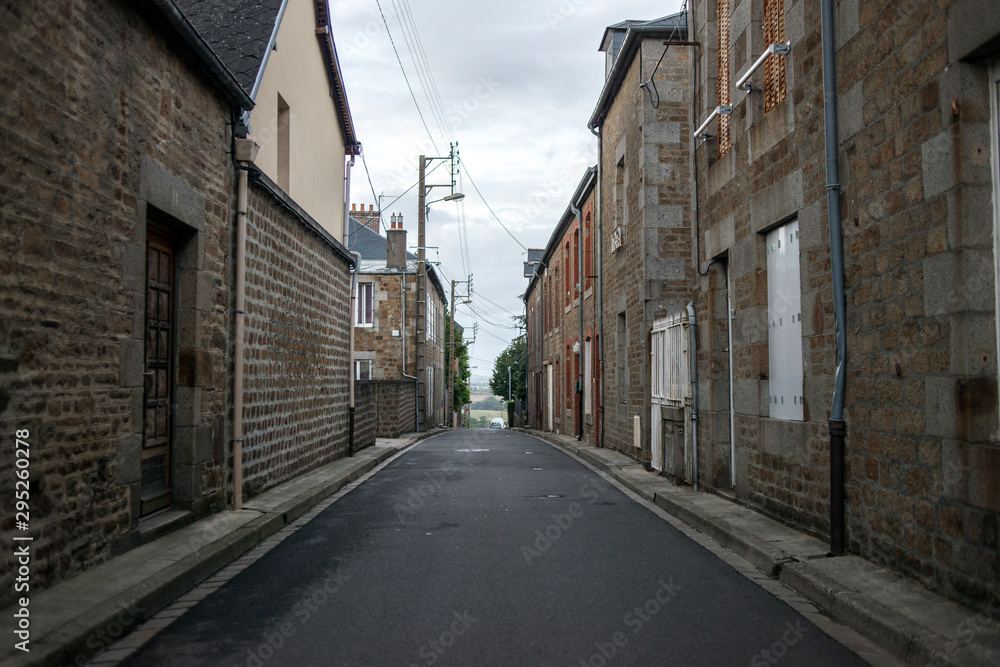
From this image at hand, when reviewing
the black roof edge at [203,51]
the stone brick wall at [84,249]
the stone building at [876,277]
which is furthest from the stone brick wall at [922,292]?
the stone brick wall at [84,249]

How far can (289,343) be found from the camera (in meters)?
10.1

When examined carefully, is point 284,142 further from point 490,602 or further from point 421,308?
point 421,308

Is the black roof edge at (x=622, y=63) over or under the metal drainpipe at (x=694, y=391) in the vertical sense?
over

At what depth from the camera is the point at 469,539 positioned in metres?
6.77

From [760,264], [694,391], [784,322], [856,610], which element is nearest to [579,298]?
[694,391]

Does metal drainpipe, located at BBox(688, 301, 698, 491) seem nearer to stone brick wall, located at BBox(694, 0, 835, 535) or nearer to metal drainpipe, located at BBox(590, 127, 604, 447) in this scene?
stone brick wall, located at BBox(694, 0, 835, 535)

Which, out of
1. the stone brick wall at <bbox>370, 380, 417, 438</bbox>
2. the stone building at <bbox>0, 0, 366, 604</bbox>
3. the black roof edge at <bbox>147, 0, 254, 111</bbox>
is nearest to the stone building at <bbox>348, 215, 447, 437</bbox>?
the stone brick wall at <bbox>370, 380, 417, 438</bbox>

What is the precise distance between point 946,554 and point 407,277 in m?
25.9

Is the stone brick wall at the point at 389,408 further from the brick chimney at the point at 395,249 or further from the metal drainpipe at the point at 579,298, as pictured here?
the brick chimney at the point at 395,249

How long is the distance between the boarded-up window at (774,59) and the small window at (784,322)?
50.3 inches

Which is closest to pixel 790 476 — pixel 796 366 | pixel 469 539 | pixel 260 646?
pixel 796 366

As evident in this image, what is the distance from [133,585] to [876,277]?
514cm

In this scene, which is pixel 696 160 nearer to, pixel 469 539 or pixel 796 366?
pixel 796 366

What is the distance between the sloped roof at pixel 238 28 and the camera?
873 centimetres
